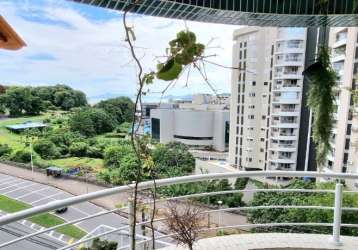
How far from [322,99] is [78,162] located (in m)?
22.5

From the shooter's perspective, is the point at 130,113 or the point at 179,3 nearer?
the point at 130,113

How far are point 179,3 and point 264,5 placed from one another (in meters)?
0.73

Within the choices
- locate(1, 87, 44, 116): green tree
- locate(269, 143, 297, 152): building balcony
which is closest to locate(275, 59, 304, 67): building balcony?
locate(269, 143, 297, 152): building balcony

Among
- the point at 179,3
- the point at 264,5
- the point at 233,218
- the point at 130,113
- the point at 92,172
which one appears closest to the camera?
the point at 130,113

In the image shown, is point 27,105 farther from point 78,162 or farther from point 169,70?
point 78,162

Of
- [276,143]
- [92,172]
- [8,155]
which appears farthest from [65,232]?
[276,143]

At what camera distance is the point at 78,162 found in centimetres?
2284

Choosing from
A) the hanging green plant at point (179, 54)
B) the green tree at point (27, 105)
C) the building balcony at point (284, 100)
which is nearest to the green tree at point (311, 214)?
the hanging green plant at point (179, 54)

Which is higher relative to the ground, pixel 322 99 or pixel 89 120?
pixel 322 99

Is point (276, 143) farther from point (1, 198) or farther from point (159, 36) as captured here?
point (159, 36)

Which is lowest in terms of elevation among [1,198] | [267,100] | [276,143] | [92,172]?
[1,198]

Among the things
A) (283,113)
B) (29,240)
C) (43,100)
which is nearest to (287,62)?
(283,113)

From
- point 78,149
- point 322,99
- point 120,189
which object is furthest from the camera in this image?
point 78,149

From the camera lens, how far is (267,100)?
81.1 ft
